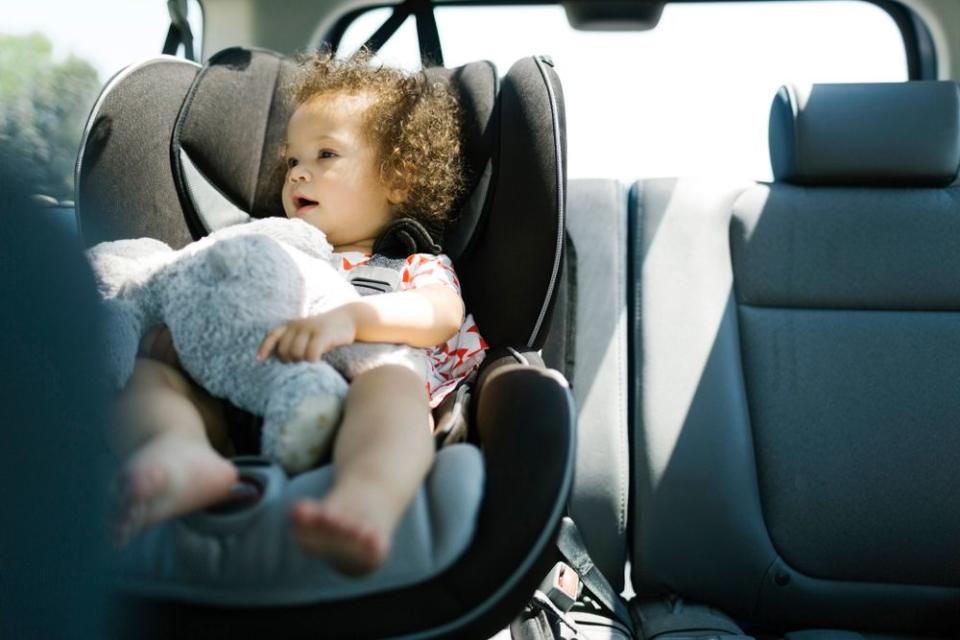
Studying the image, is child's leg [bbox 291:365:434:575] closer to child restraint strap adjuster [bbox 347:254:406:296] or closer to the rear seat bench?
child restraint strap adjuster [bbox 347:254:406:296]

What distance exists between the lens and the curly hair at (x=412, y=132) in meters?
1.49

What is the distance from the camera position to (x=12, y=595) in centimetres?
68

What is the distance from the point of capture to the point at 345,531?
80 centimetres

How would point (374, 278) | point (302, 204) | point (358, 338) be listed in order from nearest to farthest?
point (358, 338) → point (374, 278) → point (302, 204)

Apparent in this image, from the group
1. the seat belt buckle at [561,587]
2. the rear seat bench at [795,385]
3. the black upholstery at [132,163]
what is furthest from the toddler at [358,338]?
the rear seat bench at [795,385]

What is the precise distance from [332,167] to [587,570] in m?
0.84

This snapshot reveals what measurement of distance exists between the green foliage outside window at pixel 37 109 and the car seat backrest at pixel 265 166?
56 centimetres

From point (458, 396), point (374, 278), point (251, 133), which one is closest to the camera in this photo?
point (458, 396)

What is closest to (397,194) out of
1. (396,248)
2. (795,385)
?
(396,248)

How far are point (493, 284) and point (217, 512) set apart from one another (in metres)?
0.71

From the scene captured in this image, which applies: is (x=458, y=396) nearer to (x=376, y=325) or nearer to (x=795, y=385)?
(x=376, y=325)

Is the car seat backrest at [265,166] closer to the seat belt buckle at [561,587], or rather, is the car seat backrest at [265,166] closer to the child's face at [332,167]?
the child's face at [332,167]

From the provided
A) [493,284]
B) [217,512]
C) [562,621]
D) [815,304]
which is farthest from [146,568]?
[815,304]

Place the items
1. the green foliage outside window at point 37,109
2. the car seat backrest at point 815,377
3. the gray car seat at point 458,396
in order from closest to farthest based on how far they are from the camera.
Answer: the green foliage outside window at point 37,109 → the gray car seat at point 458,396 → the car seat backrest at point 815,377
